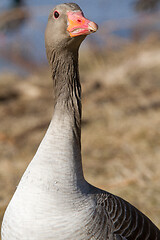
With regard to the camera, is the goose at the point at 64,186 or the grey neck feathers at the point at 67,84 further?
the grey neck feathers at the point at 67,84

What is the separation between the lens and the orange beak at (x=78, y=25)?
222 centimetres

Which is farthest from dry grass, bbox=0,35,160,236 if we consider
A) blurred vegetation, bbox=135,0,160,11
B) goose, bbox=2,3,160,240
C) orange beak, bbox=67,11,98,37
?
orange beak, bbox=67,11,98,37

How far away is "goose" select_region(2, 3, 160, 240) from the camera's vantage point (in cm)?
223

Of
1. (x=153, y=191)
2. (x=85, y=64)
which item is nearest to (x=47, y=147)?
(x=153, y=191)

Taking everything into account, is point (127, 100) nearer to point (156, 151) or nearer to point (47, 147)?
point (156, 151)

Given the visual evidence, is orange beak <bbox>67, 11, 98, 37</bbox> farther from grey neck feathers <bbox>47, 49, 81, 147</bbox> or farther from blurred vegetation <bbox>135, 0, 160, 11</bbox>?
blurred vegetation <bbox>135, 0, 160, 11</bbox>

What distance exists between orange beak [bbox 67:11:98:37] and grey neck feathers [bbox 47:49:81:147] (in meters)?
0.20

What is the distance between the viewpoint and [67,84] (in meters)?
2.54

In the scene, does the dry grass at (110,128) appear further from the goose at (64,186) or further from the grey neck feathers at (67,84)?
the grey neck feathers at (67,84)

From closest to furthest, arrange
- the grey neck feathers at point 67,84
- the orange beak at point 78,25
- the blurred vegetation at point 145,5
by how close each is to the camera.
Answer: the orange beak at point 78,25 < the grey neck feathers at point 67,84 < the blurred vegetation at point 145,5

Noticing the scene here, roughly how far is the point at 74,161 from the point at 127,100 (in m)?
5.43

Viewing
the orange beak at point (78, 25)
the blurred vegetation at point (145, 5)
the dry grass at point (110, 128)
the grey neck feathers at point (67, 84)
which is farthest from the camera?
the blurred vegetation at point (145, 5)

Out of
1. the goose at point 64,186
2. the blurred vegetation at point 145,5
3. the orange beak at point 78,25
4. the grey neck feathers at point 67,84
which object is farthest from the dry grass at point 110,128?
the orange beak at point 78,25

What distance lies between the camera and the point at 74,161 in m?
2.38
